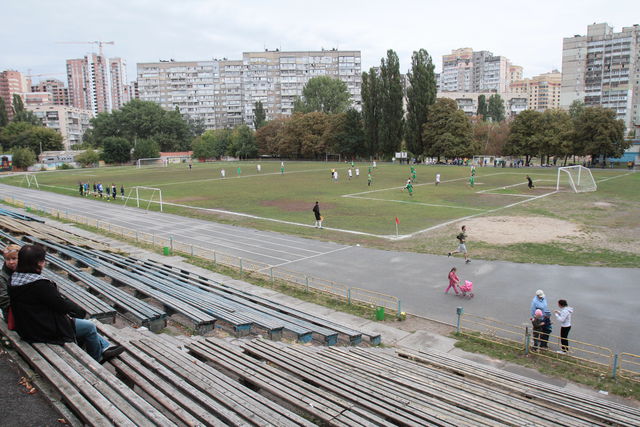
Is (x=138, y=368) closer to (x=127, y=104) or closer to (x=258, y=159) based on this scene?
(x=258, y=159)

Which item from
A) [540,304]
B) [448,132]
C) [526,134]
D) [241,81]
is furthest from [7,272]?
[241,81]

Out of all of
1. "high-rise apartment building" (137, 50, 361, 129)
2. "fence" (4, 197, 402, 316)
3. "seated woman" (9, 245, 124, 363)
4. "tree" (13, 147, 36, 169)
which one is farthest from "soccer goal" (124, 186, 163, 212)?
"high-rise apartment building" (137, 50, 361, 129)

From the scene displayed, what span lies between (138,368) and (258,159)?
11646 centimetres

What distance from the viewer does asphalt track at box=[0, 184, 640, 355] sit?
13.4 metres

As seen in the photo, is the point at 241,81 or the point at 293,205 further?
the point at 241,81

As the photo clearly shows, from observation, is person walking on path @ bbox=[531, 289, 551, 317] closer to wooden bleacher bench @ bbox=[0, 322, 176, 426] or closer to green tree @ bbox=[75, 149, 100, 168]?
wooden bleacher bench @ bbox=[0, 322, 176, 426]

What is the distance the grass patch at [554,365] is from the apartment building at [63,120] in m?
173

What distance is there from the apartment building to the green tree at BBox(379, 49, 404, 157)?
11865 centimetres

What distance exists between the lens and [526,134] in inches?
3132

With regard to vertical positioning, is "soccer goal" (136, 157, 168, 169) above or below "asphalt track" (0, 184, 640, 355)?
above

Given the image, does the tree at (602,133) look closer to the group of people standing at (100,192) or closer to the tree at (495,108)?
the group of people standing at (100,192)

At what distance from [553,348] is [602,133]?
7122 cm

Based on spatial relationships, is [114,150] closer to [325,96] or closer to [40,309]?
[325,96]

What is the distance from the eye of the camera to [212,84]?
558 ft
